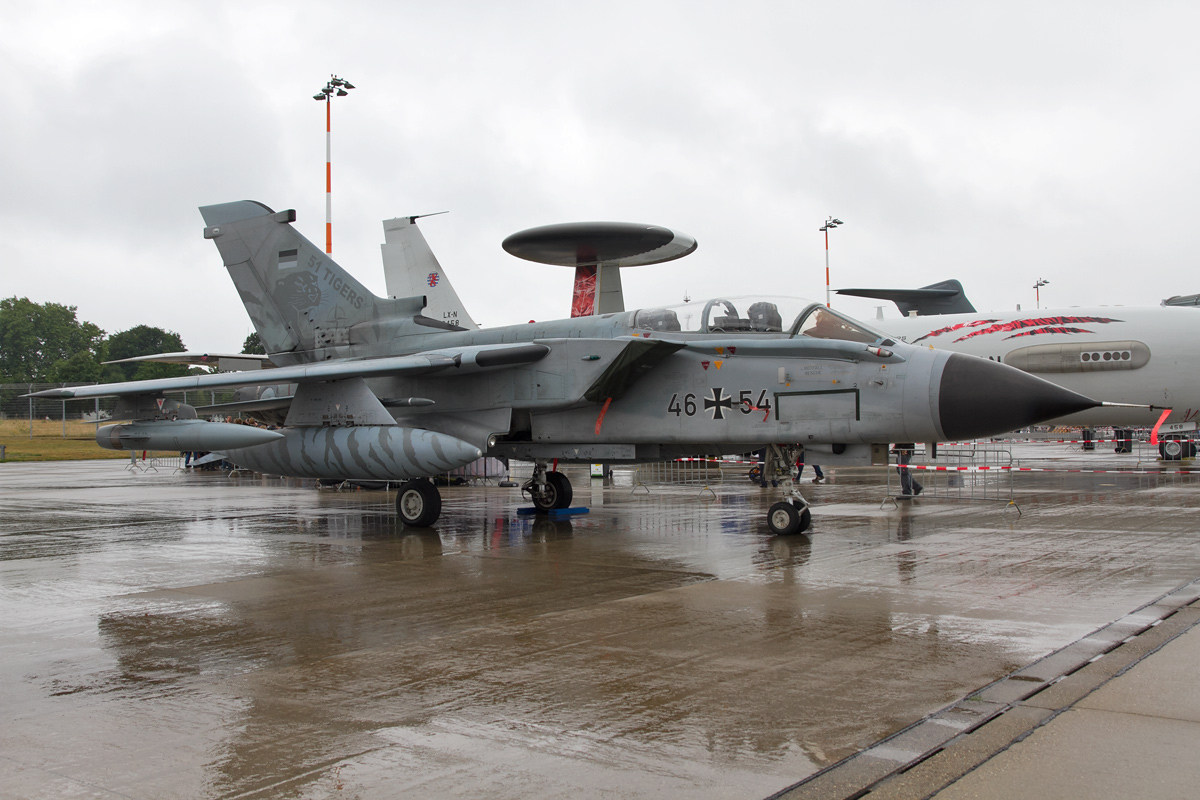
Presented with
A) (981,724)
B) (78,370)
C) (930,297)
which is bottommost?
(981,724)

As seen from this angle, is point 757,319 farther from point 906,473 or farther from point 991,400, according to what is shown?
point 906,473

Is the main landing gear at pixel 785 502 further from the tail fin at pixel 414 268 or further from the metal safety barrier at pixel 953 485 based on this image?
the tail fin at pixel 414 268

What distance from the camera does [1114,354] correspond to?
1870cm

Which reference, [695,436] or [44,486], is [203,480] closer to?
[44,486]

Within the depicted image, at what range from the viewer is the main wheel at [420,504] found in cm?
1123

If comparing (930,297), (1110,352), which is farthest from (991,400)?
(930,297)

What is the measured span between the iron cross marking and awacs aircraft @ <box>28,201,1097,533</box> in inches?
0.7

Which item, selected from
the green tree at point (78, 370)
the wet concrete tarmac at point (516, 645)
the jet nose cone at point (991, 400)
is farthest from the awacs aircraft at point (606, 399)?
the green tree at point (78, 370)

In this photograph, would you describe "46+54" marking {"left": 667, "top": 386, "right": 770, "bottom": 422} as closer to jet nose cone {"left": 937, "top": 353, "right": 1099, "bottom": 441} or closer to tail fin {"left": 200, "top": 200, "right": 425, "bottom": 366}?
jet nose cone {"left": 937, "top": 353, "right": 1099, "bottom": 441}

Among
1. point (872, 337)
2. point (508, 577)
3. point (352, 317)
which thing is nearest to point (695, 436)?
point (872, 337)

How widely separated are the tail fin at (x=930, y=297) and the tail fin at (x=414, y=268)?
487 inches

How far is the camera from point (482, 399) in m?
11.5

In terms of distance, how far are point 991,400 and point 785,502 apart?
2.41 metres

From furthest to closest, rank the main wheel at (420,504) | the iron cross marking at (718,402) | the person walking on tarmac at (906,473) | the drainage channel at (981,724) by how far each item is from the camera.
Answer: the person walking on tarmac at (906,473) < the main wheel at (420,504) < the iron cross marking at (718,402) < the drainage channel at (981,724)
